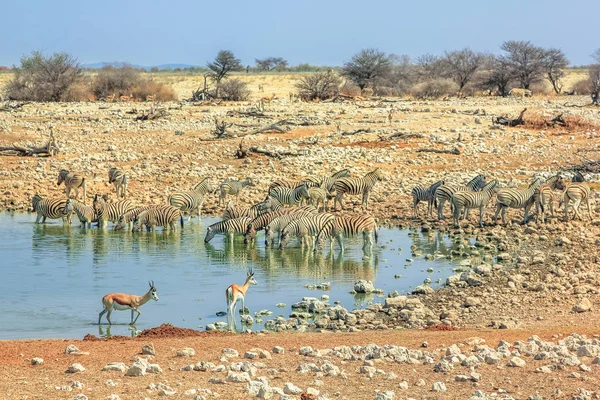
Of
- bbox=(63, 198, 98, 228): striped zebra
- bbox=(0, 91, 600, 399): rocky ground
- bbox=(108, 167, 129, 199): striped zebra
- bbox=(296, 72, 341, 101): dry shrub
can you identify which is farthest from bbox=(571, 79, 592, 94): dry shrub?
bbox=(63, 198, 98, 228): striped zebra

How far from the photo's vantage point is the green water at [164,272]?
12.5 m

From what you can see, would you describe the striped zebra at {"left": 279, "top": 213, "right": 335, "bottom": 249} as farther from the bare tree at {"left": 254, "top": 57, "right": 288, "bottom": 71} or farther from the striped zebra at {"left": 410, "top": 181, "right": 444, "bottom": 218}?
the bare tree at {"left": 254, "top": 57, "right": 288, "bottom": 71}

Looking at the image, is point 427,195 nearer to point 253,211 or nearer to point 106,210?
point 253,211

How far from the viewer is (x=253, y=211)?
62.2 feet

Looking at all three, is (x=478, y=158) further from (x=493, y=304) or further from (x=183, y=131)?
(x=493, y=304)

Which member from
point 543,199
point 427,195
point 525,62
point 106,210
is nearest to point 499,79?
point 525,62

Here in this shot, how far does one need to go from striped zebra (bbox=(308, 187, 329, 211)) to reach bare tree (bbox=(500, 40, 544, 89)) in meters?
34.6

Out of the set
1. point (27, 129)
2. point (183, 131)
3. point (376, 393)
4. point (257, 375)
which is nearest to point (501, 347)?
point (376, 393)

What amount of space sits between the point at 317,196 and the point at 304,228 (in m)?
3.09

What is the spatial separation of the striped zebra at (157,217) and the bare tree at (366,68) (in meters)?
32.6

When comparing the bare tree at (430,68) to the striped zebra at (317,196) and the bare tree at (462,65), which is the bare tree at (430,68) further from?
the striped zebra at (317,196)

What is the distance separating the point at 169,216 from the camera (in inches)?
741

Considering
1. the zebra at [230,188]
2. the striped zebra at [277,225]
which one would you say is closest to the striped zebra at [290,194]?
the zebra at [230,188]

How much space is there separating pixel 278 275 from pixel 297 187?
5333 millimetres
